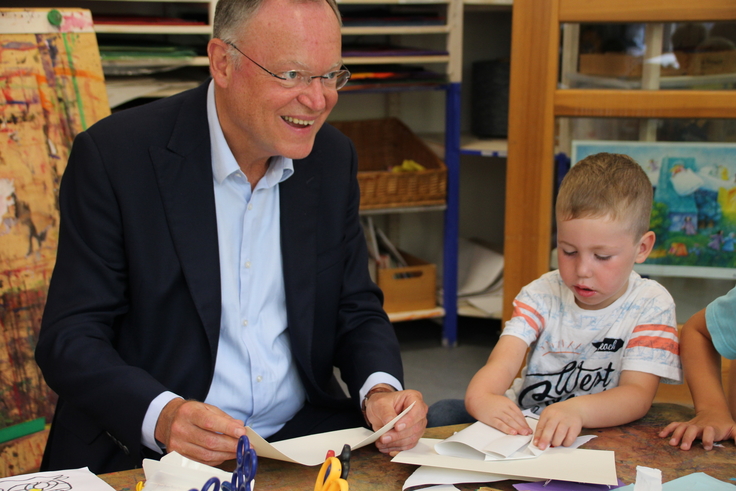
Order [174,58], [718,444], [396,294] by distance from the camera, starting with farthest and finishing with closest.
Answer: [396,294] < [174,58] < [718,444]

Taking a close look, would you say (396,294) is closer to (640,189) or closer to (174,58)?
(174,58)

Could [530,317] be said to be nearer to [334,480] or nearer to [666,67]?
[334,480]

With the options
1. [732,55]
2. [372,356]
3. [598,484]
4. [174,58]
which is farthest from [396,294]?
[598,484]

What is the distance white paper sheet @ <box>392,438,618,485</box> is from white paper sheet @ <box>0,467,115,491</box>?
0.37 metres

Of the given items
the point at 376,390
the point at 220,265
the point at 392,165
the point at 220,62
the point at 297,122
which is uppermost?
the point at 220,62

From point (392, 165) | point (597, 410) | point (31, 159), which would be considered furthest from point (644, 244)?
point (392, 165)

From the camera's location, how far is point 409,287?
10.0 ft

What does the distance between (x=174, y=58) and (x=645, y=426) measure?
6.20 ft

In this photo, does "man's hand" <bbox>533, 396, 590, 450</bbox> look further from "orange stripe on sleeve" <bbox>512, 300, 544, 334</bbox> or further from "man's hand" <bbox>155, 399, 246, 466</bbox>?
"man's hand" <bbox>155, 399, 246, 466</bbox>

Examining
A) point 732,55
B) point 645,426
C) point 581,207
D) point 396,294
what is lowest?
point 396,294

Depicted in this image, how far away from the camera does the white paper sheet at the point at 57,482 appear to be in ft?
2.80

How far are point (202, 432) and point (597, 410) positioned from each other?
562mm

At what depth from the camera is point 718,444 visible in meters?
1.02

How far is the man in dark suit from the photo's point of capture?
1.18 meters
